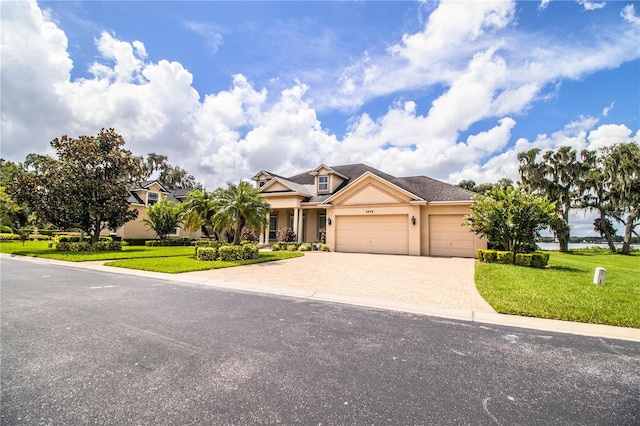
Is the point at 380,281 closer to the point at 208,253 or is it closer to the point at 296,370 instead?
the point at 296,370

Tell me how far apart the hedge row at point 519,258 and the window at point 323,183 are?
13.0 meters

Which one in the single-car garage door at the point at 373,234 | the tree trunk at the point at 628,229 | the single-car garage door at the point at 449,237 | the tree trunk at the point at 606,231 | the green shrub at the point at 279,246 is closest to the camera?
the single-car garage door at the point at 449,237

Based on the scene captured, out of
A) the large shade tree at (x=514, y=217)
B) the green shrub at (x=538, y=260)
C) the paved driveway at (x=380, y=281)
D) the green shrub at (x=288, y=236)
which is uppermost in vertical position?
the large shade tree at (x=514, y=217)

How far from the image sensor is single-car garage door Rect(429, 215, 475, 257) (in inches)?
711

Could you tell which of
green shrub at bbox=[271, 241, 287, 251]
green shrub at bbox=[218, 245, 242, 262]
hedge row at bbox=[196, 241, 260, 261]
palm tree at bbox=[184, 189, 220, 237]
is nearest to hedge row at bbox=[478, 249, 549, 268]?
hedge row at bbox=[196, 241, 260, 261]

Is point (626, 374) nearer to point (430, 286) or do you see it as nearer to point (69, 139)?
point (430, 286)

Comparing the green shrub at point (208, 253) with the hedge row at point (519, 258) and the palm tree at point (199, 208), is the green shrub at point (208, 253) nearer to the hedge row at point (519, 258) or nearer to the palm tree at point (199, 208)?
the palm tree at point (199, 208)

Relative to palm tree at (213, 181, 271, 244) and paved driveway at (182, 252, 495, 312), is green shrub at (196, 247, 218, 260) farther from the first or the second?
paved driveway at (182, 252, 495, 312)

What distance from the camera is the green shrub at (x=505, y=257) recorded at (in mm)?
13477

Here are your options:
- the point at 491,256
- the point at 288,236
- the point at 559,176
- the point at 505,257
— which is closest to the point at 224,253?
the point at 288,236

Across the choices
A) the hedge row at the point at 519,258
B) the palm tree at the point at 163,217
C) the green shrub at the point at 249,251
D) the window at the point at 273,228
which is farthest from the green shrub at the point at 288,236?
the hedge row at the point at 519,258

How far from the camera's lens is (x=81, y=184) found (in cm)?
1833

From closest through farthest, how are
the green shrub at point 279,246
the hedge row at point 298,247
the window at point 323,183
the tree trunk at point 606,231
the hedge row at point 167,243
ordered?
1. the hedge row at point 298,247
2. the green shrub at point 279,246
3. the window at point 323,183
4. the hedge row at point 167,243
5. the tree trunk at point 606,231

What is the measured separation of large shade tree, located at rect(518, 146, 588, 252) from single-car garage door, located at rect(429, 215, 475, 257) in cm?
1523
